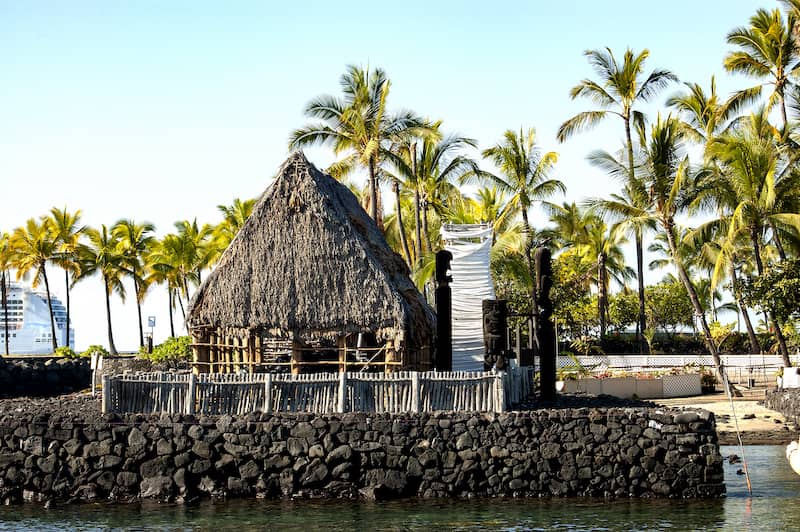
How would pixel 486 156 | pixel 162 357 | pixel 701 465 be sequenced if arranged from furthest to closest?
pixel 486 156
pixel 162 357
pixel 701 465

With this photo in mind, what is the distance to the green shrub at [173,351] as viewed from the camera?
1535 inches

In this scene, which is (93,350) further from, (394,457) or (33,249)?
(394,457)

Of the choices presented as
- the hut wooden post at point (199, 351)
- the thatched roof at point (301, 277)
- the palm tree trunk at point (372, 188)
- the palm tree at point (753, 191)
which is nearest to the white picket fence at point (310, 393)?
the thatched roof at point (301, 277)

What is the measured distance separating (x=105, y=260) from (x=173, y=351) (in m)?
22.9

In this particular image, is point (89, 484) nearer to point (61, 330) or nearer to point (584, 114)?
point (584, 114)

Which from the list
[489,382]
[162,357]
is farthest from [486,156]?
[489,382]

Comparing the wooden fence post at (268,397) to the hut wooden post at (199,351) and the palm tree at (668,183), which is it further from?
the palm tree at (668,183)

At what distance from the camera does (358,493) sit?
18.2 m

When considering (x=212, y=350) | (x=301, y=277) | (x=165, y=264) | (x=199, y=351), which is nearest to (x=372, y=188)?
(x=212, y=350)

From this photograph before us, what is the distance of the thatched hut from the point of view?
71.7 feet

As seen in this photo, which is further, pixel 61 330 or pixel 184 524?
pixel 61 330

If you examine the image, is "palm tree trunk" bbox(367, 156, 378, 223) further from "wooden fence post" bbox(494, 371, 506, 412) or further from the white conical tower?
"wooden fence post" bbox(494, 371, 506, 412)

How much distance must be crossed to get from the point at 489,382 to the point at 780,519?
198 inches

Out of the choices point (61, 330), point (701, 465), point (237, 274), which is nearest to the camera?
point (701, 465)
